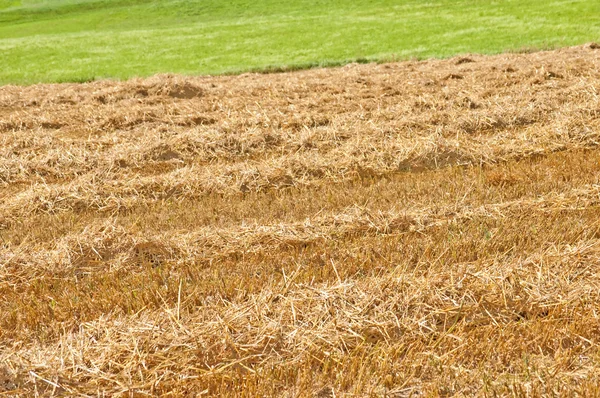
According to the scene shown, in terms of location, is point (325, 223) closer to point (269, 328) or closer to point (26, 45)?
point (269, 328)

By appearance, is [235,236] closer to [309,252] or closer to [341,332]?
[309,252]

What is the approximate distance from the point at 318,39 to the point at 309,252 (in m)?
19.7

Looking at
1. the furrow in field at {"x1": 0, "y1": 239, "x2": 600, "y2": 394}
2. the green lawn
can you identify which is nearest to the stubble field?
the furrow in field at {"x1": 0, "y1": 239, "x2": 600, "y2": 394}

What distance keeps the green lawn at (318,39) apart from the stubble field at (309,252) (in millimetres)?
9911

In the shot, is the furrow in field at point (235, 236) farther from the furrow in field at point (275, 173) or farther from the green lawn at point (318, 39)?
the green lawn at point (318, 39)

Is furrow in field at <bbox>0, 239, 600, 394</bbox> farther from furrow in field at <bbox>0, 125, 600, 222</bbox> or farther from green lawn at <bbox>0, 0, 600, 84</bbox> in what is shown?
green lawn at <bbox>0, 0, 600, 84</bbox>

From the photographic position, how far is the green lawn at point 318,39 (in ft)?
63.8

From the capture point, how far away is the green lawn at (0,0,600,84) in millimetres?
19438

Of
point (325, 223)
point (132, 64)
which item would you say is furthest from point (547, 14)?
point (325, 223)

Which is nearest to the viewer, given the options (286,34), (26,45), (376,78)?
(376,78)

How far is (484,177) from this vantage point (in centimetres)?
674

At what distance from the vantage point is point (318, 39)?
23594 millimetres

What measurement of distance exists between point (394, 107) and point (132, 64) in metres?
13.8

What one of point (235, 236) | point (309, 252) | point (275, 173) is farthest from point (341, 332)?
point (275, 173)
